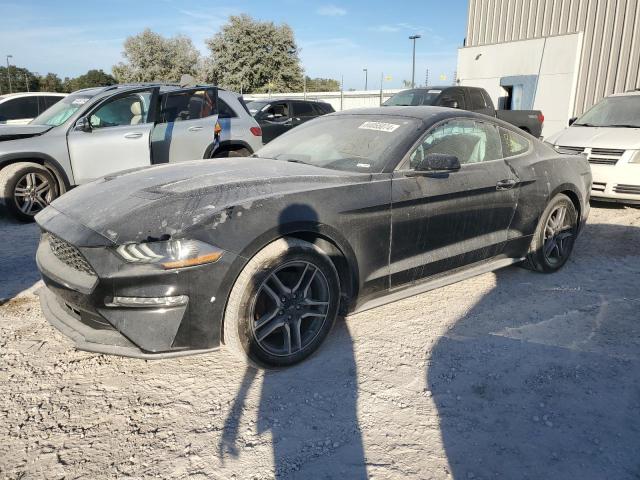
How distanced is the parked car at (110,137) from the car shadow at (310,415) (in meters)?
4.81

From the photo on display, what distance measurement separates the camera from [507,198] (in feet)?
13.1

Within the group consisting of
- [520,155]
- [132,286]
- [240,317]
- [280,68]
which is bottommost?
[240,317]

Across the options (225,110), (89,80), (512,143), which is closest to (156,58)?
(89,80)

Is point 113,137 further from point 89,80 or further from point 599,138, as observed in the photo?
point 89,80

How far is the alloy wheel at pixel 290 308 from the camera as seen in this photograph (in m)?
2.82

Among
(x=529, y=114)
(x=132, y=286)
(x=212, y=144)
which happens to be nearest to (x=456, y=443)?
(x=132, y=286)

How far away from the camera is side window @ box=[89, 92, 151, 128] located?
689 centimetres

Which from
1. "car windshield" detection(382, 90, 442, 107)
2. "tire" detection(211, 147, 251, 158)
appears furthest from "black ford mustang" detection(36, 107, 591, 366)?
"car windshield" detection(382, 90, 442, 107)

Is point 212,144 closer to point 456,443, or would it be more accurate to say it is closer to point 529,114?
point 456,443

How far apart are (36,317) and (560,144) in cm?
741

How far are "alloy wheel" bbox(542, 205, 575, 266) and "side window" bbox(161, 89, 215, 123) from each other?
5172 millimetres

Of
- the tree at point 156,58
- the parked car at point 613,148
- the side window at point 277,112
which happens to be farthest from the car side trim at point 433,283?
the tree at point 156,58

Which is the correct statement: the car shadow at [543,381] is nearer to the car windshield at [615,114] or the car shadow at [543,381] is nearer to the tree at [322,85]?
the car windshield at [615,114]

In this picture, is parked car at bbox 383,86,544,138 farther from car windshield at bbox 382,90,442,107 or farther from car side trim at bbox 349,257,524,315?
car side trim at bbox 349,257,524,315
